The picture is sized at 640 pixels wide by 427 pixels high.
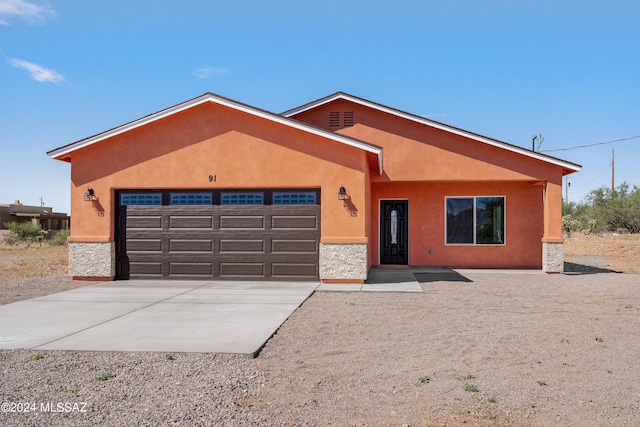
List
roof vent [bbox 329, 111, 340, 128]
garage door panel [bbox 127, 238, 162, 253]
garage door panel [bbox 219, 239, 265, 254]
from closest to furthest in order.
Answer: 1. garage door panel [bbox 219, 239, 265, 254]
2. garage door panel [bbox 127, 238, 162, 253]
3. roof vent [bbox 329, 111, 340, 128]

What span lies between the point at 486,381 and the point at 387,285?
7438 mm

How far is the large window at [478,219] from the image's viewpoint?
17.2m

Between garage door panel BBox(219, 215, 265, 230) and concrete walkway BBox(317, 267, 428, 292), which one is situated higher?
garage door panel BBox(219, 215, 265, 230)

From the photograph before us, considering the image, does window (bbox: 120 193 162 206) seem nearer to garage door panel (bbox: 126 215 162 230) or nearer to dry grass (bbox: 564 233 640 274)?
garage door panel (bbox: 126 215 162 230)

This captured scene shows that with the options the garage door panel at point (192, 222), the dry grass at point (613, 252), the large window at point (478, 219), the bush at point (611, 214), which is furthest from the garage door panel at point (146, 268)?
the bush at point (611, 214)

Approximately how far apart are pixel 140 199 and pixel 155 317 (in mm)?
6124

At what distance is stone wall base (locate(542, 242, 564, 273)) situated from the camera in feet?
50.0

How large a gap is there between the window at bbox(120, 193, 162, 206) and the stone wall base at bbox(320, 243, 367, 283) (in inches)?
186

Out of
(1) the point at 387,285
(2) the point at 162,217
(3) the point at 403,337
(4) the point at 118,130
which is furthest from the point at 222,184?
(3) the point at 403,337

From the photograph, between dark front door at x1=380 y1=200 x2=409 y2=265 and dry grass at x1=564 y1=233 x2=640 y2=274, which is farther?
dry grass at x1=564 y1=233 x2=640 y2=274

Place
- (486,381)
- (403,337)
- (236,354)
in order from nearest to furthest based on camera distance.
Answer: (486,381) → (236,354) → (403,337)

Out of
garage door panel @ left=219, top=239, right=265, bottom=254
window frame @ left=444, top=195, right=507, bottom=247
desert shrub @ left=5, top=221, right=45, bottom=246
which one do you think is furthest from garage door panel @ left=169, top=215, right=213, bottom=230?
desert shrub @ left=5, top=221, right=45, bottom=246

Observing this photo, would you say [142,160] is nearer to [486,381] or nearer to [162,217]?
[162,217]

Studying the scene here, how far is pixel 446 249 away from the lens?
17391 mm
